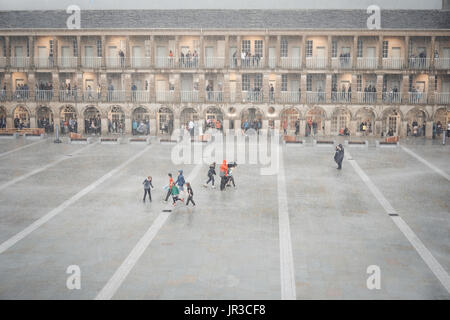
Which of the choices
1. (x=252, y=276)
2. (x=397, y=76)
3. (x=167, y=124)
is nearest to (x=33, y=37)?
(x=167, y=124)

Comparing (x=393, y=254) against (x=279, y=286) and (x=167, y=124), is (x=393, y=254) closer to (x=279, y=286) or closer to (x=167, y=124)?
(x=279, y=286)

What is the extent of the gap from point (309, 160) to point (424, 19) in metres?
20.5

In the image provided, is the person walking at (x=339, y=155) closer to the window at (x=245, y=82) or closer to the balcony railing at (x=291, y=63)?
the balcony railing at (x=291, y=63)

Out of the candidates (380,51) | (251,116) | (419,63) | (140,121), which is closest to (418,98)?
(419,63)

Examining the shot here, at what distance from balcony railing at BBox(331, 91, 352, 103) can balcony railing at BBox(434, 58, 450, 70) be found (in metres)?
7.03

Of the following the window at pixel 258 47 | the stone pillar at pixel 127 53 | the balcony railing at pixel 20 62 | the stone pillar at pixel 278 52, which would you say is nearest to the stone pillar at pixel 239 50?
the window at pixel 258 47

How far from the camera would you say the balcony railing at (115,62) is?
47.5 metres

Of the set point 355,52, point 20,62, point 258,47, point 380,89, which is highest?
point 258,47

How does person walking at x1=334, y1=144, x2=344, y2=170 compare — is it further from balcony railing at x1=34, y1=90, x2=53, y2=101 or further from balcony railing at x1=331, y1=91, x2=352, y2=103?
balcony railing at x1=34, y1=90, x2=53, y2=101

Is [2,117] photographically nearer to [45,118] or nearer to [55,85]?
[45,118]

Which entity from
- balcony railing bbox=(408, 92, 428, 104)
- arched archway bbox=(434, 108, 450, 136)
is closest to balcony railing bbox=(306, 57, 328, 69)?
balcony railing bbox=(408, 92, 428, 104)

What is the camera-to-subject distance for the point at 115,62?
48.0m

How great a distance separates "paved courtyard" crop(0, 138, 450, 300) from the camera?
15438 millimetres

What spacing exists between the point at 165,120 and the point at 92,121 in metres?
5.88
